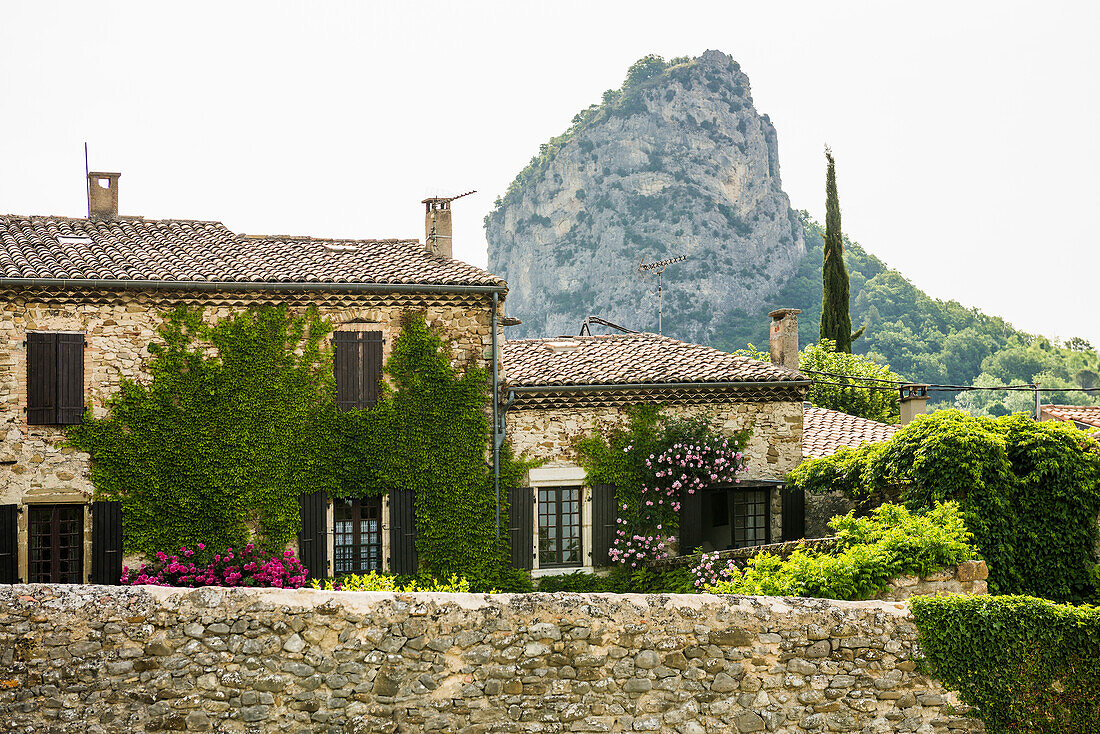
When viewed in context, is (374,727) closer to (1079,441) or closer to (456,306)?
(456,306)

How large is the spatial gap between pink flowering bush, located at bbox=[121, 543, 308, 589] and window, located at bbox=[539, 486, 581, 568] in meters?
3.69

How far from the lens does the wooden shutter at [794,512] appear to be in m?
13.6

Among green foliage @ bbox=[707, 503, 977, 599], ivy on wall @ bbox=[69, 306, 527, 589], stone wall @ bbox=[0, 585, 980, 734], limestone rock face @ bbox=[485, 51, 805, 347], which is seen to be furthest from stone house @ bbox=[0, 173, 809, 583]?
limestone rock face @ bbox=[485, 51, 805, 347]

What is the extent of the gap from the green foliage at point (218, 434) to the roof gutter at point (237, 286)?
0.37 meters

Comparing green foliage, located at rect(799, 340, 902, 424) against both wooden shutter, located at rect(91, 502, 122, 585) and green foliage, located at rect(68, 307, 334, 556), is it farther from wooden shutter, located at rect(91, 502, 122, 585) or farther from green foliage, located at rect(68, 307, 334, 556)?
wooden shutter, located at rect(91, 502, 122, 585)

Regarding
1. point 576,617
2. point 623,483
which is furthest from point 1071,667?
point 623,483

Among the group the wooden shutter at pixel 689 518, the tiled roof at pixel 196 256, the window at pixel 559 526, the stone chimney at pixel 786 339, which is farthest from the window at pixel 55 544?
the stone chimney at pixel 786 339

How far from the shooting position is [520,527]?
42.7 feet

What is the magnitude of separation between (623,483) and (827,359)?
55.6 ft

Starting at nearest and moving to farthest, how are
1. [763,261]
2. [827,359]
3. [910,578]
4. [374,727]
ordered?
[374,727] → [910,578] → [827,359] → [763,261]

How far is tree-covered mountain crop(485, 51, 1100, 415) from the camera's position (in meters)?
66.8

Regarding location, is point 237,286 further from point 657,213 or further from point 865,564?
point 657,213

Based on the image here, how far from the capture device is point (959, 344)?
64000mm

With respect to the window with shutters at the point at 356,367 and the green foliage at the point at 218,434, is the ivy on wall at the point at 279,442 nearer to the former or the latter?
the green foliage at the point at 218,434
